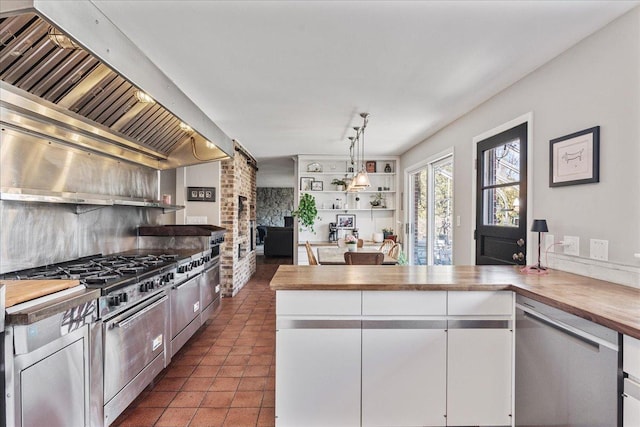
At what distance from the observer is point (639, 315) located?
127cm

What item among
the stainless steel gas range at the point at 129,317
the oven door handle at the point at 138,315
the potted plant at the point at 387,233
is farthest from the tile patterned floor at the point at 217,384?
the potted plant at the point at 387,233

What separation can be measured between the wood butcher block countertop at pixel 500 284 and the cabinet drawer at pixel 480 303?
0.15 feet

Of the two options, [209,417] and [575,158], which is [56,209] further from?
[575,158]

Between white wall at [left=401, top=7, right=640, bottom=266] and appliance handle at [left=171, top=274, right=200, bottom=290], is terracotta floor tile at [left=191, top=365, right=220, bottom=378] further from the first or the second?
white wall at [left=401, top=7, right=640, bottom=266]

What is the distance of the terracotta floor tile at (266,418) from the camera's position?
6.68 ft

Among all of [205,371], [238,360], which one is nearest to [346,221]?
[238,360]

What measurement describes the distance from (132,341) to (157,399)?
59 centimetres

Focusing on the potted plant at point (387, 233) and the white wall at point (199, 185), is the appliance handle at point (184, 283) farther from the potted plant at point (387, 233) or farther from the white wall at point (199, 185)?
the potted plant at point (387, 233)

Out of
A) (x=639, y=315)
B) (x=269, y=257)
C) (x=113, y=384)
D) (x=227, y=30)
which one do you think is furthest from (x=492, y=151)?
(x=269, y=257)

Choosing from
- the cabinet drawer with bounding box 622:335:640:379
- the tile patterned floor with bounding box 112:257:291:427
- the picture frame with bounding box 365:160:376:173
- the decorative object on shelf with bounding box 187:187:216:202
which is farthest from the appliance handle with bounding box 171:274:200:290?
the picture frame with bounding box 365:160:376:173

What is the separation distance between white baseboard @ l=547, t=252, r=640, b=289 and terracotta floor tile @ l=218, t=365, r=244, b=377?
8.36 feet

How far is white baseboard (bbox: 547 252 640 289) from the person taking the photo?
175 cm

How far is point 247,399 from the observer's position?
2.30 m

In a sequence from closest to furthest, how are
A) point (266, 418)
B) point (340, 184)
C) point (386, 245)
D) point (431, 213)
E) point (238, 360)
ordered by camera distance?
point (266, 418)
point (238, 360)
point (431, 213)
point (386, 245)
point (340, 184)
